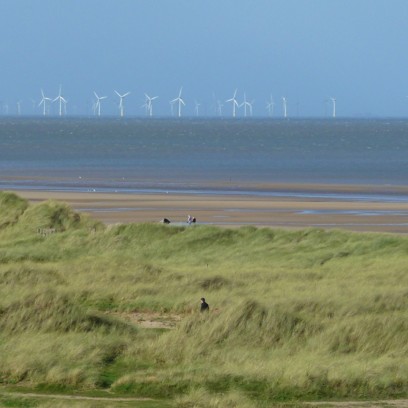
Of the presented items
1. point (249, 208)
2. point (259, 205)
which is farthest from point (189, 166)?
point (249, 208)

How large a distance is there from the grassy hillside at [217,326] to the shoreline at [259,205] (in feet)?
36.4

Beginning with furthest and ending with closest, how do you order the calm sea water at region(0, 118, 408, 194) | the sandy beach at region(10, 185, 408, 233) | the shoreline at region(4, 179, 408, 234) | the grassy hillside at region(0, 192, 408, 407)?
the calm sea water at region(0, 118, 408, 194)
the shoreline at region(4, 179, 408, 234)
the sandy beach at region(10, 185, 408, 233)
the grassy hillside at region(0, 192, 408, 407)

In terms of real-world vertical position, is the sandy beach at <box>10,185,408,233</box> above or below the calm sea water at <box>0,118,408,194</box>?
above

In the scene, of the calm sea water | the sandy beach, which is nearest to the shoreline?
the sandy beach

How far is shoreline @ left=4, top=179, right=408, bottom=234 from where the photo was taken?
151ft

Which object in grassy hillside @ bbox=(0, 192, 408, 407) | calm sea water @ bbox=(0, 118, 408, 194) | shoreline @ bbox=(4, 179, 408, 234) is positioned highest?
grassy hillside @ bbox=(0, 192, 408, 407)

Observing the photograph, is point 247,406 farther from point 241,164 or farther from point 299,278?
point 241,164

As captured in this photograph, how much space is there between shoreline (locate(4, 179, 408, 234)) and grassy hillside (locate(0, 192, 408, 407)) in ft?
36.4

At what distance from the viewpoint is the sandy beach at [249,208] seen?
4572 cm

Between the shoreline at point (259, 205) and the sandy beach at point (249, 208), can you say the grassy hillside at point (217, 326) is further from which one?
the sandy beach at point (249, 208)

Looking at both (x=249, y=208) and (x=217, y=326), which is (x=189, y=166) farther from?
(x=217, y=326)

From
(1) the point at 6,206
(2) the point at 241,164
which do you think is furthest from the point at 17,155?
(1) the point at 6,206

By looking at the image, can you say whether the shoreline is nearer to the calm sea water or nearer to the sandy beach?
the sandy beach

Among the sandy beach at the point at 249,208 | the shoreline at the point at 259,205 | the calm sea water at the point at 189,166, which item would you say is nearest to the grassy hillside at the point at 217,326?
the shoreline at the point at 259,205
